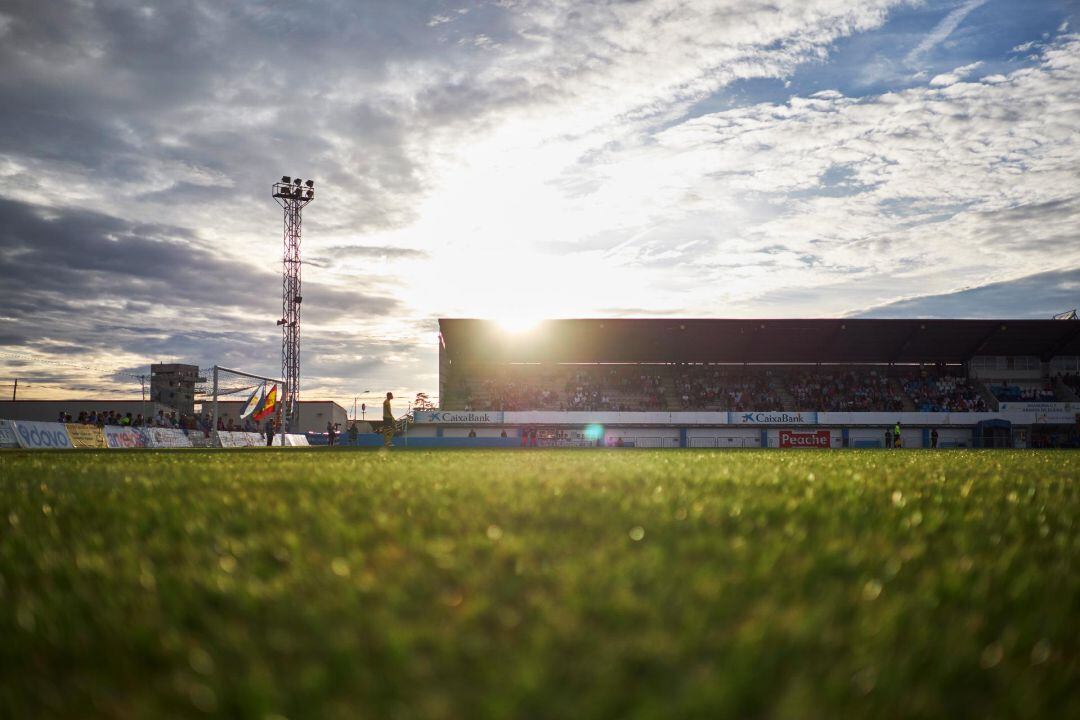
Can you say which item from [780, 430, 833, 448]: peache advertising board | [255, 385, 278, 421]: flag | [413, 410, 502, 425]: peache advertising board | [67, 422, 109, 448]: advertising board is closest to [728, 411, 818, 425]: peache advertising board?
[780, 430, 833, 448]: peache advertising board

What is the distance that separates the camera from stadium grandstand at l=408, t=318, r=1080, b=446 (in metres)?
59.1

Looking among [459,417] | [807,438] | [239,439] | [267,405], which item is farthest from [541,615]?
[807,438]

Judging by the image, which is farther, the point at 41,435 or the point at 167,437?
the point at 167,437

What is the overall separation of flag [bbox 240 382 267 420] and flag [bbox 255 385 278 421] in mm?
160

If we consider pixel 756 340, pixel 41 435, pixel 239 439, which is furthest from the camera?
pixel 756 340

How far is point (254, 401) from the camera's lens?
35719 millimetres

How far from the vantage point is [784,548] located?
3.22 metres

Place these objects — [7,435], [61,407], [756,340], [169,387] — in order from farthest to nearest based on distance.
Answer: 1. [169,387]
2. [61,407]
3. [756,340]
4. [7,435]

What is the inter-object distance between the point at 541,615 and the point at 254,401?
3661 cm

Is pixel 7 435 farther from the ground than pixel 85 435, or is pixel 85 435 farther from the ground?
pixel 7 435

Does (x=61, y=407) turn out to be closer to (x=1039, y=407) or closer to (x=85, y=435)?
(x=85, y=435)

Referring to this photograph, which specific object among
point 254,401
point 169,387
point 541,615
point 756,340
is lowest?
point 541,615

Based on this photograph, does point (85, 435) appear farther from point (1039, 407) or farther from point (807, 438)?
point (1039, 407)

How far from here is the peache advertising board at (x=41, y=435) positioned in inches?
1126
